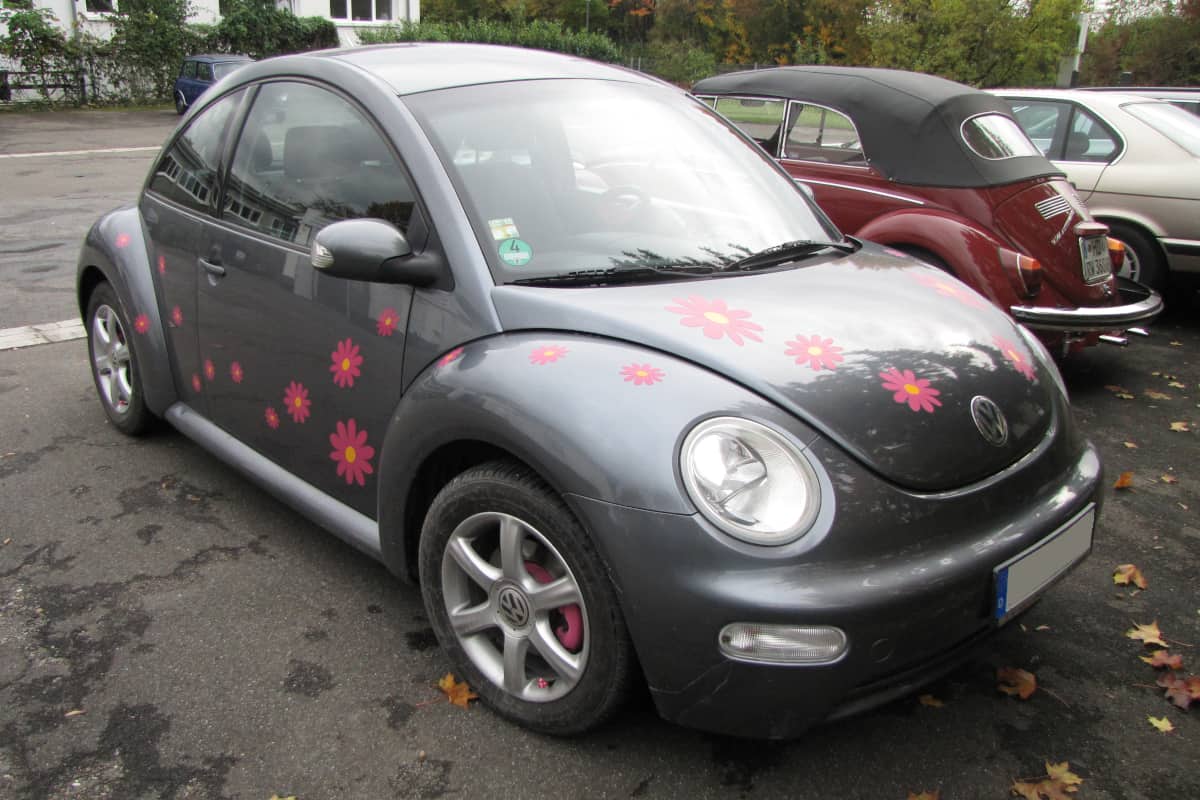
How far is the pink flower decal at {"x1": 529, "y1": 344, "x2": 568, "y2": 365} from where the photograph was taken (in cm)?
235

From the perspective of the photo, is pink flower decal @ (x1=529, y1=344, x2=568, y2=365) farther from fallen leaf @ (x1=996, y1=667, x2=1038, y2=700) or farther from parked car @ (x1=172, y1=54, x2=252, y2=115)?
parked car @ (x1=172, y1=54, x2=252, y2=115)

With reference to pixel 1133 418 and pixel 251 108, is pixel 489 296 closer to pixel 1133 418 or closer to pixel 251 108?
pixel 251 108

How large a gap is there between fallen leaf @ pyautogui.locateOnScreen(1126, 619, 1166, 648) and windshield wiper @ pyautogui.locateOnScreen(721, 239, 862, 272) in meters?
1.50

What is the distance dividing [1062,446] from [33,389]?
4904 millimetres

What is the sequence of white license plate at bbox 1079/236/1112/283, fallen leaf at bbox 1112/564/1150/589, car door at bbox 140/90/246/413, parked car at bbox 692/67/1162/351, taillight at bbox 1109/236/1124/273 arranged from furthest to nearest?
taillight at bbox 1109/236/1124/273, white license plate at bbox 1079/236/1112/283, parked car at bbox 692/67/1162/351, car door at bbox 140/90/246/413, fallen leaf at bbox 1112/564/1150/589

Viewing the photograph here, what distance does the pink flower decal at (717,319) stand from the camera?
2.38m

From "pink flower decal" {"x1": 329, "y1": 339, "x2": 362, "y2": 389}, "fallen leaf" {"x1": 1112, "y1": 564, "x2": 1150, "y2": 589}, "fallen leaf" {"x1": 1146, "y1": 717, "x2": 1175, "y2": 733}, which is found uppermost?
"pink flower decal" {"x1": 329, "y1": 339, "x2": 362, "y2": 389}

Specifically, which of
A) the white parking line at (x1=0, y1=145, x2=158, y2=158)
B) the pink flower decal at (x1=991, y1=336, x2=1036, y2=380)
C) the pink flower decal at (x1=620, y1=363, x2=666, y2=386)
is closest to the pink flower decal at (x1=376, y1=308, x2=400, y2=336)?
the pink flower decal at (x1=620, y1=363, x2=666, y2=386)

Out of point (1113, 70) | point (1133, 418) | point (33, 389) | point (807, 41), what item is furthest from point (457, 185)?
point (807, 41)

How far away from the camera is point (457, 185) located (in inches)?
106

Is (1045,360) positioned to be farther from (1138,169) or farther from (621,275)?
(1138,169)

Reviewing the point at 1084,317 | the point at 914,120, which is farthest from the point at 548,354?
the point at 914,120

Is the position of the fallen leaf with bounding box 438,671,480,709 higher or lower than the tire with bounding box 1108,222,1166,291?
lower

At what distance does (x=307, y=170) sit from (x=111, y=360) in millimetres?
1835
